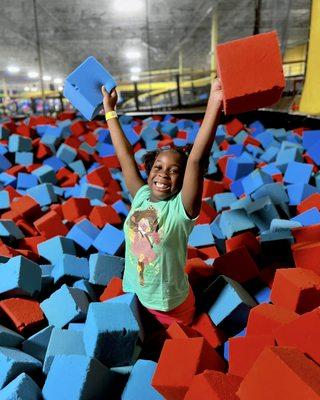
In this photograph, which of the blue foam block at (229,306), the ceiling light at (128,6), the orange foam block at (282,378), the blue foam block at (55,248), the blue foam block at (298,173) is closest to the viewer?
the orange foam block at (282,378)

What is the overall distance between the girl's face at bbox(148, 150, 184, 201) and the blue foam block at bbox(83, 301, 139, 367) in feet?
1.26

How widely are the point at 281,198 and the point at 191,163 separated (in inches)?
49.0

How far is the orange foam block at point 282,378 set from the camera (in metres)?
0.76

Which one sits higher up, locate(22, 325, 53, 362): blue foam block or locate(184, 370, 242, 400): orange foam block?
locate(184, 370, 242, 400): orange foam block

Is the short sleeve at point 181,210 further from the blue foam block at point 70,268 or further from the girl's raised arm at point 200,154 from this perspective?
the blue foam block at point 70,268

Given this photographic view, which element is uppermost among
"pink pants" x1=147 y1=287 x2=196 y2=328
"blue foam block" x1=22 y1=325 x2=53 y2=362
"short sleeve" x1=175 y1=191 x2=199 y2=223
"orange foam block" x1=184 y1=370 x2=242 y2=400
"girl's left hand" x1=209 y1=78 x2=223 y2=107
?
"girl's left hand" x1=209 y1=78 x2=223 y2=107

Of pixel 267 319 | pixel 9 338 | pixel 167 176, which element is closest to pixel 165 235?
pixel 167 176

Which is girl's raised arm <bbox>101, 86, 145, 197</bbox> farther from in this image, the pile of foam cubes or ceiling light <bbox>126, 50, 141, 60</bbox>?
ceiling light <bbox>126, 50, 141, 60</bbox>

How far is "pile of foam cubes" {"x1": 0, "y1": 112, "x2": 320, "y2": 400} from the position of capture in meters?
1.01

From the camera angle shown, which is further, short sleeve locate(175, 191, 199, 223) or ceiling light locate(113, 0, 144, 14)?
ceiling light locate(113, 0, 144, 14)

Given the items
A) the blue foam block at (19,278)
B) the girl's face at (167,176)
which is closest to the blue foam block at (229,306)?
the girl's face at (167,176)

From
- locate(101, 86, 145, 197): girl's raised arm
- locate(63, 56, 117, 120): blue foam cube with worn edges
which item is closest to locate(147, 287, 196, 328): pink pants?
locate(101, 86, 145, 197): girl's raised arm

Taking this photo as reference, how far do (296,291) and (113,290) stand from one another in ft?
2.24

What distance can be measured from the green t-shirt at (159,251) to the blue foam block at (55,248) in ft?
1.94
